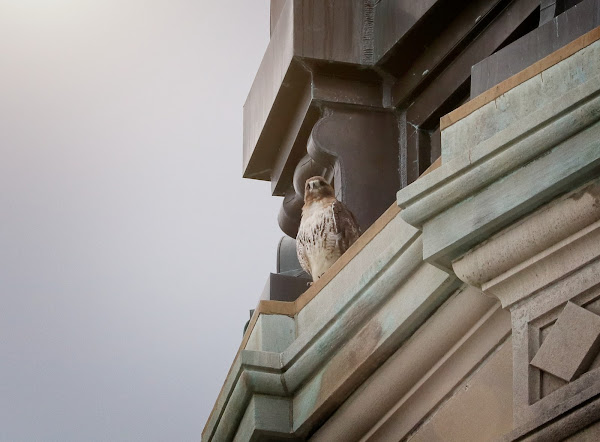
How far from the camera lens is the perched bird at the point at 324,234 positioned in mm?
9670

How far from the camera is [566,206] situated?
6227 millimetres

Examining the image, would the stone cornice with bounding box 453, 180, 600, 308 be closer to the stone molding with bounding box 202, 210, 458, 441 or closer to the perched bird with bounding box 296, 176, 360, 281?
the stone molding with bounding box 202, 210, 458, 441

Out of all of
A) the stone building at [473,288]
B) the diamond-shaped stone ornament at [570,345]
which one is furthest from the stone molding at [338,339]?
the diamond-shaped stone ornament at [570,345]

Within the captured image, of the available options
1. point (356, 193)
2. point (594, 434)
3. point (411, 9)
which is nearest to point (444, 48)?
point (411, 9)

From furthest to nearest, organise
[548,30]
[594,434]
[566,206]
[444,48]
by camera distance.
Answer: [444,48] < [548,30] < [566,206] < [594,434]

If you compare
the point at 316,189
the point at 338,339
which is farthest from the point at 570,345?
the point at 316,189

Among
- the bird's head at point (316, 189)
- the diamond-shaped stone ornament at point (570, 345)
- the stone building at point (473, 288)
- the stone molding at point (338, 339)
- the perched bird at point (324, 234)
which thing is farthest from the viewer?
the bird's head at point (316, 189)

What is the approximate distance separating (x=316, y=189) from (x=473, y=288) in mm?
3513

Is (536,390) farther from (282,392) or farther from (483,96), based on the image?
(282,392)

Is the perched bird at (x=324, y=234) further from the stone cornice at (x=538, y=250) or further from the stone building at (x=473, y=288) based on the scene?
the stone cornice at (x=538, y=250)

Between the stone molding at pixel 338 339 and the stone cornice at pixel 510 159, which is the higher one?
the stone cornice at pixel 510 159

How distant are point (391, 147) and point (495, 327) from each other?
379cm

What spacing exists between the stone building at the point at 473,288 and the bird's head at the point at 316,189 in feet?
3.32

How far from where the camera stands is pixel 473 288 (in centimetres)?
681
